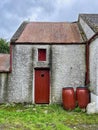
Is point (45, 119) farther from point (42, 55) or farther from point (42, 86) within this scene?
point (42, 55)

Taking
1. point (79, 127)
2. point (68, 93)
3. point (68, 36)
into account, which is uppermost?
point (68, 36)

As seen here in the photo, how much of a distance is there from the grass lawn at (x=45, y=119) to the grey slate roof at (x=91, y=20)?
453 centimetres

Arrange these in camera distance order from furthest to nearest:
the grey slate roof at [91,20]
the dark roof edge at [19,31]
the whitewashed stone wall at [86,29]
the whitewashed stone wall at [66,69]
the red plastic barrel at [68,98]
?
the dark roof edge at [19,31]
the whitewashed stone wall at [66,69]
the whitewashed stone wall at [86,29]
the red plastic barrel at [68,98]
the grey slate roof at [91,20]

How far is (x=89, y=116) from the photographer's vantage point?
1736cm

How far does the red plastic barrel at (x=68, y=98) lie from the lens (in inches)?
775

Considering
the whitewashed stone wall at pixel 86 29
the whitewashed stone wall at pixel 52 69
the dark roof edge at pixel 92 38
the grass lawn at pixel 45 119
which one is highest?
the whitewashed stone wall at pixel 86 29

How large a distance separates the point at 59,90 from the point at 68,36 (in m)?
3.50

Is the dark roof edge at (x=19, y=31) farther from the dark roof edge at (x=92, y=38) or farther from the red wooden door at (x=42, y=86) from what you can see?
the dark roof edge at (x=92, y=38)

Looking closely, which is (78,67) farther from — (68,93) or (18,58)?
(18,58)

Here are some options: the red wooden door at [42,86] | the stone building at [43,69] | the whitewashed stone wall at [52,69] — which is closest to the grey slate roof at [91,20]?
the stone building at [43,69]

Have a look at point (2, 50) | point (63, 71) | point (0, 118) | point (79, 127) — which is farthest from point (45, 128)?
point (2, 50)

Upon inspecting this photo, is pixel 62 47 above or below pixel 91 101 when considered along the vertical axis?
above

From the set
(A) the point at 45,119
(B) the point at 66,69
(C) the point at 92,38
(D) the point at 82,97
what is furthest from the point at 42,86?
(A) the point at 45,119

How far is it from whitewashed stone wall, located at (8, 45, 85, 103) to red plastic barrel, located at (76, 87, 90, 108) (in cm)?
129
